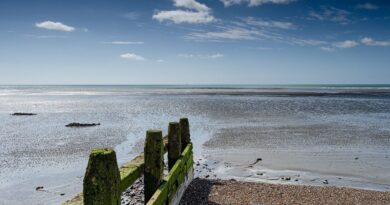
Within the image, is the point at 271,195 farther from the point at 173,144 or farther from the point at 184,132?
the point at 173,144

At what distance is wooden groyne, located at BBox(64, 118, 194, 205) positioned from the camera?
3494mm

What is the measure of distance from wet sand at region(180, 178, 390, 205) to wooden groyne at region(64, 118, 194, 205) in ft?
1.49

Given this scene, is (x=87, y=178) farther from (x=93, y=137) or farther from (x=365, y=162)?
(x=93, y=137)

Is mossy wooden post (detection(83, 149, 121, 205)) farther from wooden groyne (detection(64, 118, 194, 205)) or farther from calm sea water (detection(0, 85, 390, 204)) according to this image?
calm sea water (detection(0, 85, 390, 204))

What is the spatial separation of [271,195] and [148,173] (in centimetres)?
451

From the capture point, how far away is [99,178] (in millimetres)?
3496

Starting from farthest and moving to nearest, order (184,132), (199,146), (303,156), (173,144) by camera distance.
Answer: (199,146) < (303,156) < (184,132) < (173,144)

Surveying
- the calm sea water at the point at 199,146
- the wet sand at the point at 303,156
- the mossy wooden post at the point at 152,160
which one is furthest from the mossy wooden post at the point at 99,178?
the wet sand at the point at 303,156

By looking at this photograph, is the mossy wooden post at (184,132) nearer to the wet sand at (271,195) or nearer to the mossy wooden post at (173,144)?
the wet sand at (271,195)

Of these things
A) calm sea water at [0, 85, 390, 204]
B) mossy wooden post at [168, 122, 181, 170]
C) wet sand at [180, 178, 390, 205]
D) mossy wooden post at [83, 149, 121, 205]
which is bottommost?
calm sea water at [0, 85, 390, 204]

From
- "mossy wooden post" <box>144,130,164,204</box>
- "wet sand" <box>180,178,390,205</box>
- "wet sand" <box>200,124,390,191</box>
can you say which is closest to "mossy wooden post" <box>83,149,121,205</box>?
"mossy wooden post" <box>144,130,164,204</box>

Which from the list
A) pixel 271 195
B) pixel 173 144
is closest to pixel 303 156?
pixel 271 195

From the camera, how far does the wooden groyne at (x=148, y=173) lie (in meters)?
3.49

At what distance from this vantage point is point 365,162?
531 inches
